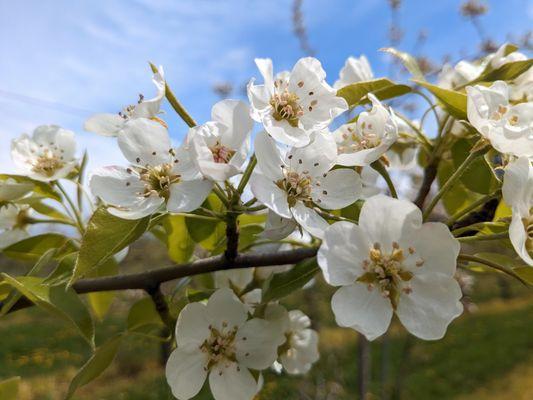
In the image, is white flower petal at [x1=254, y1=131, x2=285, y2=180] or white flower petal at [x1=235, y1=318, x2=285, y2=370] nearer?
white flower petal at [x1=254, y1=131, x2=285, y2=180]

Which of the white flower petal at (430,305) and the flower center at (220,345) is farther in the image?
the flower center at (220,345)

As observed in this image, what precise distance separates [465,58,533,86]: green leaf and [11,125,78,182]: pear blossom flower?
74 cm

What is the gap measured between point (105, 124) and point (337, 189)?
395 millimetres

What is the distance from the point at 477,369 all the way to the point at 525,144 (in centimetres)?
728

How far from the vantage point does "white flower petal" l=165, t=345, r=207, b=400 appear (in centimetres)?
75

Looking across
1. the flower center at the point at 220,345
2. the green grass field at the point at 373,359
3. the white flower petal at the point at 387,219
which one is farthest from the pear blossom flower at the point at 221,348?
the green grass field at the point at 373,359

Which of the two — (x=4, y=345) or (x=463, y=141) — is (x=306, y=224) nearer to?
(x=463, y=141)

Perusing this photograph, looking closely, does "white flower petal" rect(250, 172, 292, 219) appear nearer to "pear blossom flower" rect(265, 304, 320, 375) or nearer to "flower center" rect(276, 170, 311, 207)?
"flower center" rect(276, 170, 311, 207)

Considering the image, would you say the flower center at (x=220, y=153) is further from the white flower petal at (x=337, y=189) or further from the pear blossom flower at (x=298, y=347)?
the pear blossom flower at (x=298, y=347)

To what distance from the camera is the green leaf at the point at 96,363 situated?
74 cm

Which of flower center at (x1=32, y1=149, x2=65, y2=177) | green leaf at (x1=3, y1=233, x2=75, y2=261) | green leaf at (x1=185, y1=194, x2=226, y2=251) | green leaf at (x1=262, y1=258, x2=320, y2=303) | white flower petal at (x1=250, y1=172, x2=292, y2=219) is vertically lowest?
green leaf at (x1=262, y1=258, x2=320, y2=303)

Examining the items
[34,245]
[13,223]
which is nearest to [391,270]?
[34,245]

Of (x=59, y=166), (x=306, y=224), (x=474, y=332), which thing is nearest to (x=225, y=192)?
(x=306, y=224)

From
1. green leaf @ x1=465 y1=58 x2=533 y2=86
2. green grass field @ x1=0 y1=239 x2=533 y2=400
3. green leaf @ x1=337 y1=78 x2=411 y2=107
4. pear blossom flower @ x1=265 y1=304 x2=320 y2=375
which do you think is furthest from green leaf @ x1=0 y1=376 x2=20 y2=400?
green grass field @ x1=0 y1=239 x2=533 y2=400
